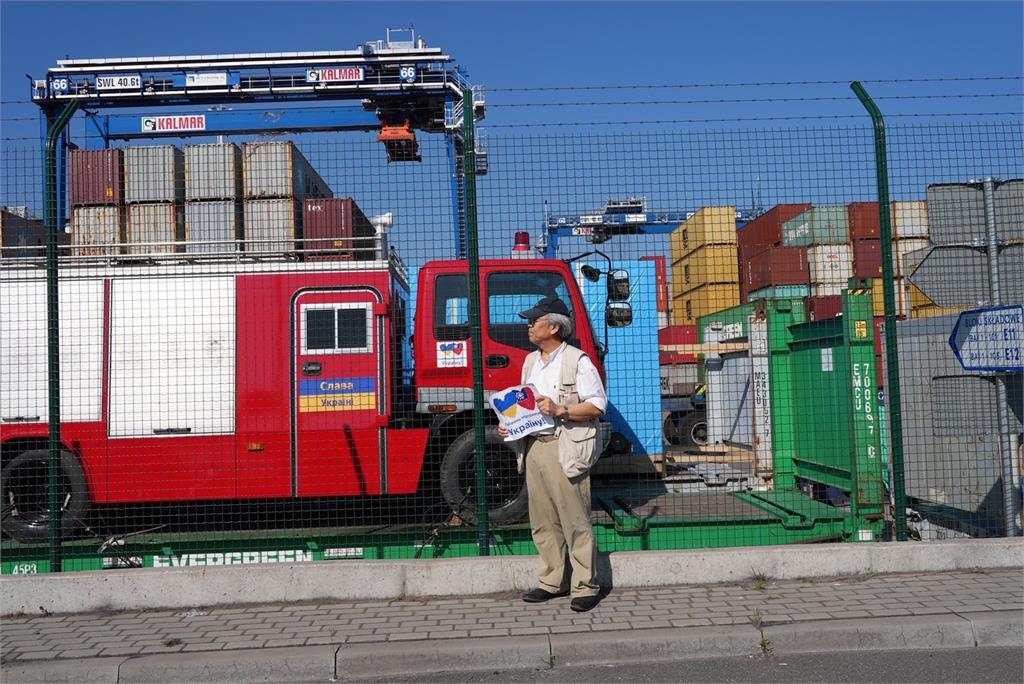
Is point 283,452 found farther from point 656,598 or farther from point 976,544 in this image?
point 976,544

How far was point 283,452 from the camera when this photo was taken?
6.77m

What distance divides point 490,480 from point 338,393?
137 cm

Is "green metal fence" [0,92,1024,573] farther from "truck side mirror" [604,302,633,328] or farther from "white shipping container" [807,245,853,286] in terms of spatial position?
"white shipping container" [807,245,853,286]

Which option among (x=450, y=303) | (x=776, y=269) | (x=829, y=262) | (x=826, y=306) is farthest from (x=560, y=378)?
(x=829, y=262)

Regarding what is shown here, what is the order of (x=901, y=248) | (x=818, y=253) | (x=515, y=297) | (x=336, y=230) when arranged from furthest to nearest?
1. (x=818, y=253)
2. (x=901, y=248)
3. (x=336, y=230)
4. (x=515, y=297)

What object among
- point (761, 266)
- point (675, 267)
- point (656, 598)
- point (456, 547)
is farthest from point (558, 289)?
point (761, 266)

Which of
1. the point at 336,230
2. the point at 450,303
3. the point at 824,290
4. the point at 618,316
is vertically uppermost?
the point at 824,290

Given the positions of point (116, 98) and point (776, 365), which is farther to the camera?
point (116, 98)

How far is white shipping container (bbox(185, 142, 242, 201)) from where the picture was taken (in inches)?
365

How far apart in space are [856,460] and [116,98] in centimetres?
1391

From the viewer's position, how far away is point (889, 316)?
6.06 meters

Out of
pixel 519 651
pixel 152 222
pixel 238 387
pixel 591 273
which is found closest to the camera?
pixel 519 651

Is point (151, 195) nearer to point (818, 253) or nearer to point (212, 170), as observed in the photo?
point (212, 170)

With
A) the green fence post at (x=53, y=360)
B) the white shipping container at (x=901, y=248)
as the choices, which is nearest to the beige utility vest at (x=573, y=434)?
the green fence post at (x=53, y=360)
